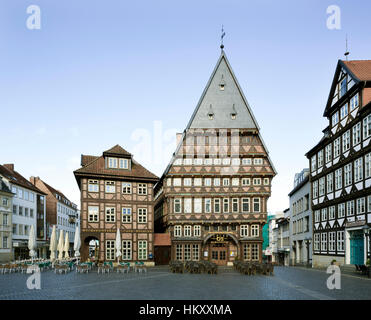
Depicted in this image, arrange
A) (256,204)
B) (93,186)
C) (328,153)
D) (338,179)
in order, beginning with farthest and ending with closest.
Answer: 1. (256,204)
2. (93,186)
3. (328,153)
4. (338,179)

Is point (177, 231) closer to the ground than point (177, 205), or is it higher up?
closer to the ground

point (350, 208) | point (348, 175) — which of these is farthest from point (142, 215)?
point (348, 175)

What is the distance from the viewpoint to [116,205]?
136 feet

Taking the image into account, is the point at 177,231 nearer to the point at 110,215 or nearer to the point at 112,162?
the point at 110,215

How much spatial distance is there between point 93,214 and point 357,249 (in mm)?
22367

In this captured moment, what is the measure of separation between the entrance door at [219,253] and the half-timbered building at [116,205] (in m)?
6.29

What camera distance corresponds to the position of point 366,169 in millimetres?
31078

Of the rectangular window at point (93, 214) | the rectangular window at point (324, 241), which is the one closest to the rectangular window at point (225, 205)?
the rectangular window at point (324, 241)

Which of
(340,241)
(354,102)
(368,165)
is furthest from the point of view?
(340,241)

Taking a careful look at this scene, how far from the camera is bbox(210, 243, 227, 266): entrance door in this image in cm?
4422

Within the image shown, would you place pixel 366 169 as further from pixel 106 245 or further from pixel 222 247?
pixel 106 245
